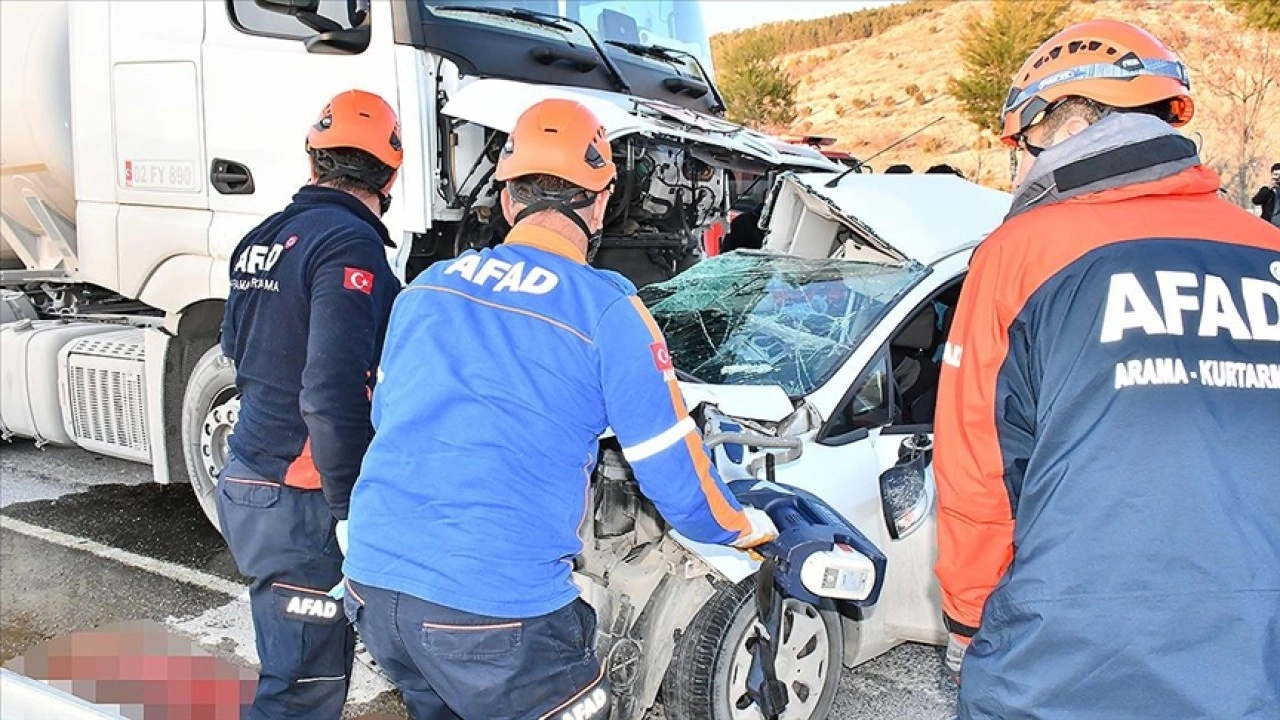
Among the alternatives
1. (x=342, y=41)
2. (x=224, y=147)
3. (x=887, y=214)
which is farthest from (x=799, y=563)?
(x=224, y=147)

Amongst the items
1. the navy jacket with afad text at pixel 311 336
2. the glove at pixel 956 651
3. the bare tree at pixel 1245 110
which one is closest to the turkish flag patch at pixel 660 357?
the glove at pixel 956 651

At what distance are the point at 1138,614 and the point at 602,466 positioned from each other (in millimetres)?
1501

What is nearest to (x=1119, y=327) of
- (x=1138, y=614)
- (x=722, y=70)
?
(x=1138, y=614)

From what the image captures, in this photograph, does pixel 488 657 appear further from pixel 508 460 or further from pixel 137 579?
pixel 137 579

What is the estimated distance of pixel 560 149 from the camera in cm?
204

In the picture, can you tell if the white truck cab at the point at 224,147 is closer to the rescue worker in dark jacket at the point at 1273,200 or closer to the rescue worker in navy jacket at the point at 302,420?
the rescue worker in navy jacket at the point at 302,420

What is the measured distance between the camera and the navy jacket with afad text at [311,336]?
243 centimetres

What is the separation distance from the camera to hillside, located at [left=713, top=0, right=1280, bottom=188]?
2041cm

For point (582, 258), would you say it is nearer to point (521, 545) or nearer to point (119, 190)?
point (521, 545)

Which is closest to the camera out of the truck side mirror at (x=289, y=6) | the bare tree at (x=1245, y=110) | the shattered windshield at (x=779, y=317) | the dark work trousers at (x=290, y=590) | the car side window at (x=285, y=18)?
the dark work trousers at (x=290, y=590)

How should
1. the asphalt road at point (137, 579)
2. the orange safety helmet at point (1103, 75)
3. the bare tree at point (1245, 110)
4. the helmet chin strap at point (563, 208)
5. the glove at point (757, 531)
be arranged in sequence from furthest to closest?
the bare tree at point (1245, 110) → the asphalt road at point (137, 579) → the glove at point (757, 531) → the helmet chin strap at point (563, 208) → the orange safety helmet at point (1103, 75)

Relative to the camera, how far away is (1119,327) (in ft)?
4.88

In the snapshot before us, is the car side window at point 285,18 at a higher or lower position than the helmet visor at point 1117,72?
higher

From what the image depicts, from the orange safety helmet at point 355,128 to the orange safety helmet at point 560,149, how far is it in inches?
32.5
